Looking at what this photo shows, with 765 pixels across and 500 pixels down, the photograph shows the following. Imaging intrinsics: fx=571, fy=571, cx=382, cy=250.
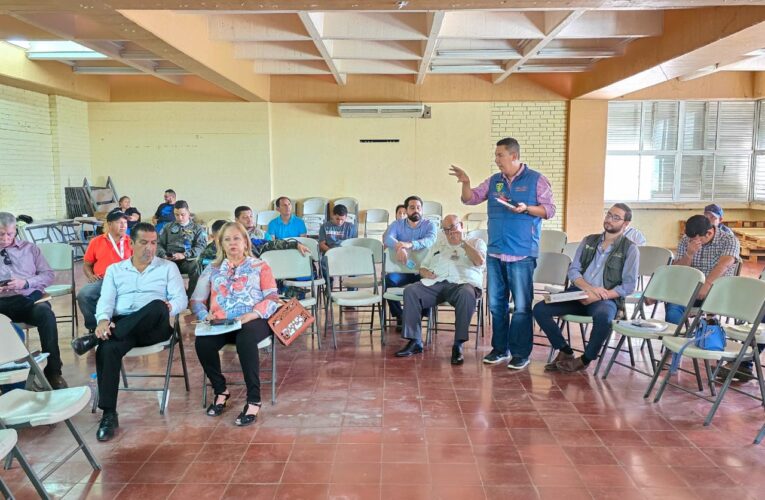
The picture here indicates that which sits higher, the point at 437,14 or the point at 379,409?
the point at 437,14

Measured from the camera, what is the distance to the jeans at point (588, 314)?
421 cm

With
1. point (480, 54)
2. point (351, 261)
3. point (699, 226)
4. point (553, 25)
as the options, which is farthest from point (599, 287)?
point (480, 54)

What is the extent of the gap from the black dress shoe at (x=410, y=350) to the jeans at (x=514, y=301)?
0.63m

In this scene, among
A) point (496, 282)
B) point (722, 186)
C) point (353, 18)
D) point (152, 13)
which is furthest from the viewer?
point (722, 186)

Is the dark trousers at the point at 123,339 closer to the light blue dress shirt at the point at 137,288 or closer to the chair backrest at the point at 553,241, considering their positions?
the light blue dress shirt at the point at 137,288

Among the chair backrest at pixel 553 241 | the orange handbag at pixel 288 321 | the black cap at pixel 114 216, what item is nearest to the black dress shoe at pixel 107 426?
the orange handbag at pixel 288 321

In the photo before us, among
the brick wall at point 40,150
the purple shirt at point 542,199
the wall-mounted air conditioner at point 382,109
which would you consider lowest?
the purple shirt at point 542,199

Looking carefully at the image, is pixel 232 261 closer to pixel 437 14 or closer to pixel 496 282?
pixel 496 282

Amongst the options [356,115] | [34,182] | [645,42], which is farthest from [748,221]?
[34,182]

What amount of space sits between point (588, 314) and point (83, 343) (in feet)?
11.4

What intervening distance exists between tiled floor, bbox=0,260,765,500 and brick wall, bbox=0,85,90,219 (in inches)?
244

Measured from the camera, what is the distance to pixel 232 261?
3.84m

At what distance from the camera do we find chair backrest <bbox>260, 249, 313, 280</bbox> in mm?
5145

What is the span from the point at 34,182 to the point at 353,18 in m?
6.34
